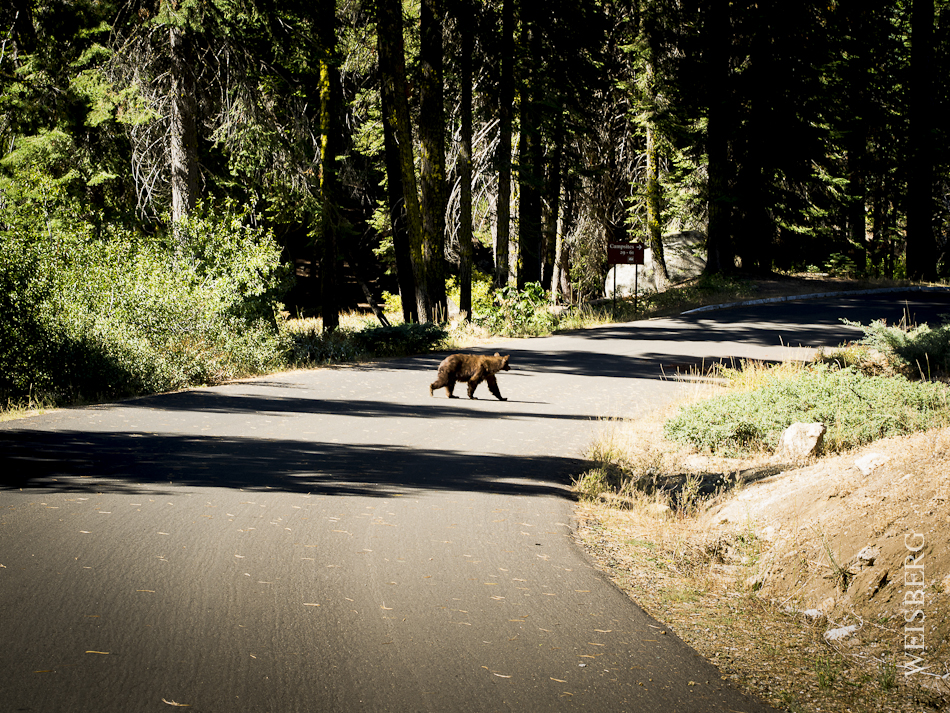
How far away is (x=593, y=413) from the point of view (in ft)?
42.9

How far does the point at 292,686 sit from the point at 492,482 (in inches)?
184

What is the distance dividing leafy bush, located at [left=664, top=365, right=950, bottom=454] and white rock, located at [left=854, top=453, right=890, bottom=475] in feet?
10.0

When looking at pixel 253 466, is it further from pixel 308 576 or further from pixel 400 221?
pixel 400 221

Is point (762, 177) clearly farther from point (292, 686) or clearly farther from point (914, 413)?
point (292, 686)

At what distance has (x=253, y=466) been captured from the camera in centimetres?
862

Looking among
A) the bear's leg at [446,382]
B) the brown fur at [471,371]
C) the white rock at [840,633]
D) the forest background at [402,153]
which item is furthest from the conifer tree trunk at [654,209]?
the white rock at [840,633]

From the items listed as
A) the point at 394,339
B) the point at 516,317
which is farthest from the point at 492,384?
the point at 516,317

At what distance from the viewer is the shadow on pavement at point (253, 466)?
7.80m

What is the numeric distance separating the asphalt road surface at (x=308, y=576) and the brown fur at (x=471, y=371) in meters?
2.68

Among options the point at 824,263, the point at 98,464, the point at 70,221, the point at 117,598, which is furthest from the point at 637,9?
the point at 117,598

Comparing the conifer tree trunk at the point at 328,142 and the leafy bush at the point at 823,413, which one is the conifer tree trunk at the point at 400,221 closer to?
the conifer tree trunk at the point at 328,142

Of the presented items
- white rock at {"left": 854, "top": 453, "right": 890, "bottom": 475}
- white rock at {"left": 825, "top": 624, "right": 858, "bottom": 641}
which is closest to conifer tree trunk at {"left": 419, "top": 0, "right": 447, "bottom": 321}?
white rock at {"left": 854, "top": 453, "right": 890, "bottom": 475}

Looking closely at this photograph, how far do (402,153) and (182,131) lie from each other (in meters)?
6.41

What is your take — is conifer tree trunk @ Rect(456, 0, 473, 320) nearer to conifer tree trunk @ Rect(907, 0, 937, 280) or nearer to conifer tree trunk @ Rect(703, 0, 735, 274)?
Answer: conifer tree trunk @ Rect(703, 0, 735, 274)
